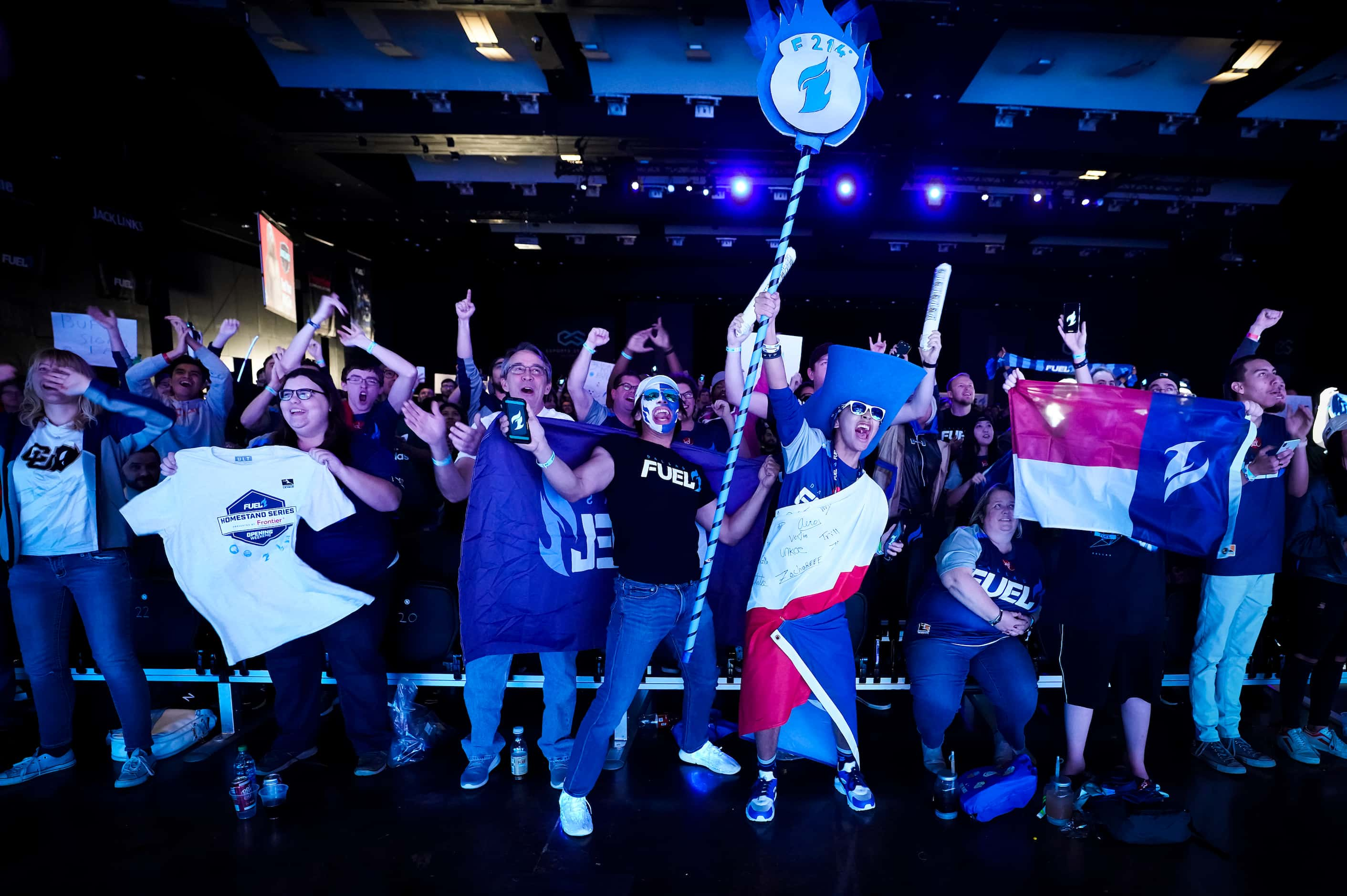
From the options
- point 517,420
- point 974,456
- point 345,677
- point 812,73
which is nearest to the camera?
point 517,420

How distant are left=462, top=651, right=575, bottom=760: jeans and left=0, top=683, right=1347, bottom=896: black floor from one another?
0.63ft

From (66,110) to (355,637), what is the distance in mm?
6163

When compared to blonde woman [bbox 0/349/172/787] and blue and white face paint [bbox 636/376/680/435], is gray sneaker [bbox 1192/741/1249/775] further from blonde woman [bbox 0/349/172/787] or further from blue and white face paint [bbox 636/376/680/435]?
blonde woman [bbox 0/349/172/787]

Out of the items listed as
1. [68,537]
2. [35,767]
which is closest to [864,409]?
[68,537]

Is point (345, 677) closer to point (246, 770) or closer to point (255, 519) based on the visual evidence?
point (246, 770)

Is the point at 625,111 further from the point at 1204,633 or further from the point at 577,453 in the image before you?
the point at 1204,633

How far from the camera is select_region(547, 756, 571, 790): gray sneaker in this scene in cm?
319

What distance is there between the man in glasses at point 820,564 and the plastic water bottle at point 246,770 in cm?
218

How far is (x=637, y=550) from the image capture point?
9.25ft

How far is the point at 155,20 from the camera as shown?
5.32 meters

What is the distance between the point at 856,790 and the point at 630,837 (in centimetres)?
102

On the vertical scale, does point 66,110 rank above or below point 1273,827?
above

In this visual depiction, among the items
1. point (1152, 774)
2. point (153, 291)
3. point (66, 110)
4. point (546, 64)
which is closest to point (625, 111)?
point (546, 64)

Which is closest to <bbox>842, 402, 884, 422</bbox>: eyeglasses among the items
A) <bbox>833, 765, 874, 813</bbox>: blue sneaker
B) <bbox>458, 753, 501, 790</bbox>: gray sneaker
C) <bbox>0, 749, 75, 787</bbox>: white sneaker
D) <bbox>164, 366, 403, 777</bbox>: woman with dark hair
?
<bbox>833, 765, 874, 813</bbox>: blue sneaker
